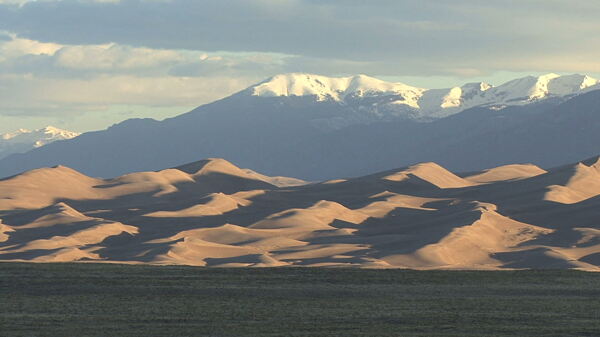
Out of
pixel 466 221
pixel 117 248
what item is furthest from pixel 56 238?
pixel 466 221

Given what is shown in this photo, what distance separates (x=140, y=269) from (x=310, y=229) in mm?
123118

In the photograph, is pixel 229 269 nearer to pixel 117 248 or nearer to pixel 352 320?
pixel 352 320

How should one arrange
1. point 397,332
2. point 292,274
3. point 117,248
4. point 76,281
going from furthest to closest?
point 117,248
point 292,274
point 76,281
point 397,332

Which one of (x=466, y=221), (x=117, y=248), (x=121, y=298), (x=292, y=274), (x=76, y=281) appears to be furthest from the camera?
(x=466, y=221)

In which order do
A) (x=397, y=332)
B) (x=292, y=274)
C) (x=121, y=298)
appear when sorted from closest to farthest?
(x=397, y=332), (x=121, y=298), (x=292, y=274)

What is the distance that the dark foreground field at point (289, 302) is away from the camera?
4762cm

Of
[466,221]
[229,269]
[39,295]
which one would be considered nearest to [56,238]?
[466,221]

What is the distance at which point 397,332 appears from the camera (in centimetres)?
4644

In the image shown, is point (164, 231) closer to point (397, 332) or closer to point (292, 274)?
point (292, 274)

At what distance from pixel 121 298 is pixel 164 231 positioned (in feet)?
461

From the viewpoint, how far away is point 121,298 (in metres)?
59.5

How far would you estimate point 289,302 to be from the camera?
193 ft

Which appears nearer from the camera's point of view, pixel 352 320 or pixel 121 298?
pixel 352 320

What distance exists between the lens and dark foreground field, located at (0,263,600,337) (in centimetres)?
4762
